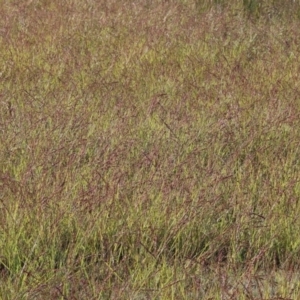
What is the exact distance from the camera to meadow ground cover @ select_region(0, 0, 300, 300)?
235cm

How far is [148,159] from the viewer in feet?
9.75

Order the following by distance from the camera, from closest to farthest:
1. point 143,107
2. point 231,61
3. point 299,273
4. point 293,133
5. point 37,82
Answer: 1. point 299,273
2. point 293,133
3. point 143,107
4. point 37,82
5. point 231,61

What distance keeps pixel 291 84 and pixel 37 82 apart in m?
1.64

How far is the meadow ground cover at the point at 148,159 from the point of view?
2348 mm

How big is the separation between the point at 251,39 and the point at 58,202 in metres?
2.97

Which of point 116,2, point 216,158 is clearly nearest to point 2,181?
point 216,158

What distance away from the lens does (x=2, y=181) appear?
2795 millimetres

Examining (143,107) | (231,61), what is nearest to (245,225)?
(143,107)

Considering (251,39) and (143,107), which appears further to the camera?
(251,39)

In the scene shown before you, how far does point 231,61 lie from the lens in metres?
4.77

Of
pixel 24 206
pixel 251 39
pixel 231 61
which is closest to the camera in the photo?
pixel 24 206

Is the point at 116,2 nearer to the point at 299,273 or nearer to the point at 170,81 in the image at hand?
the point at 170,81

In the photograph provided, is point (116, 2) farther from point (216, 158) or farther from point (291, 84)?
point (216, 158)

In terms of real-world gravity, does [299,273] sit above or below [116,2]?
below
